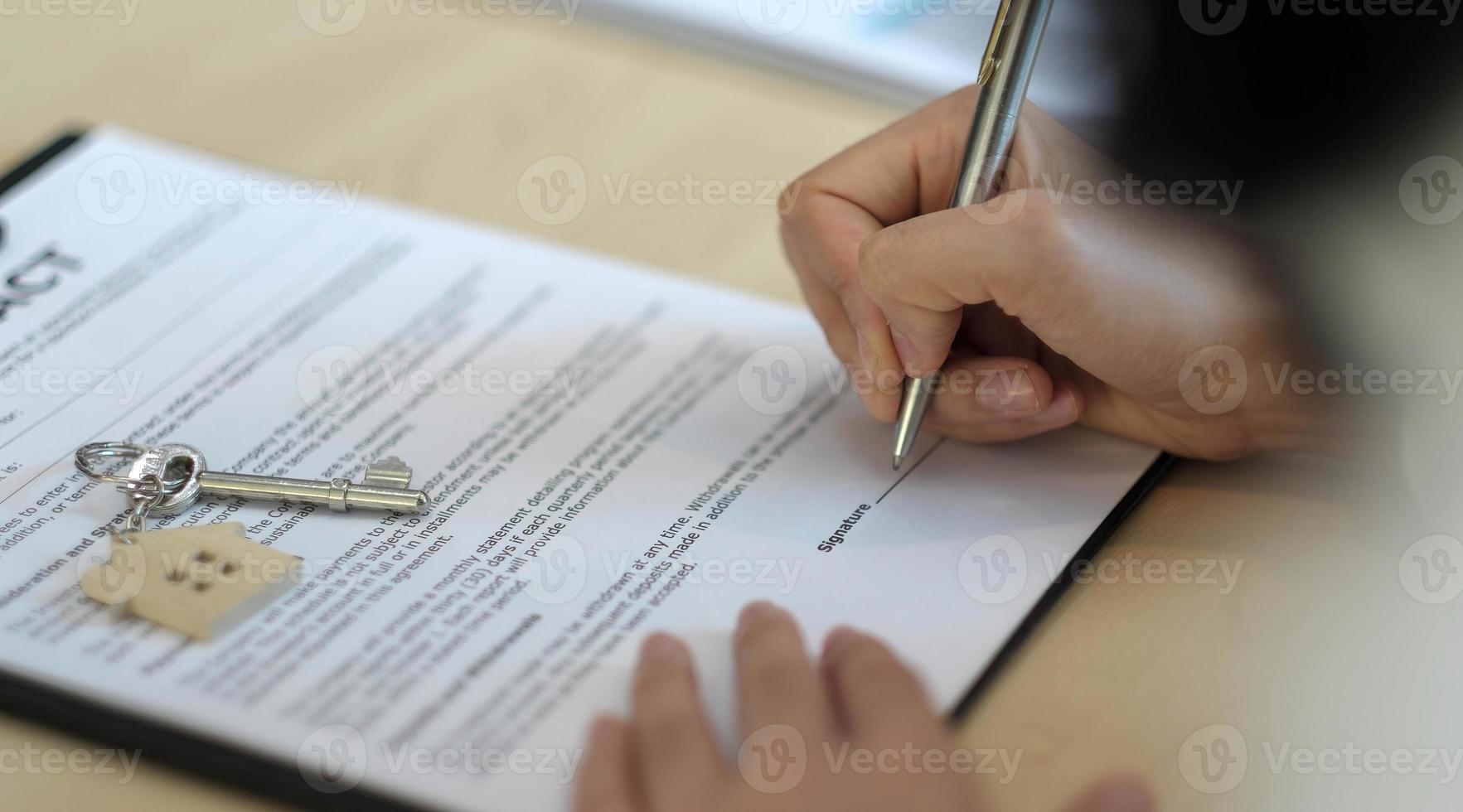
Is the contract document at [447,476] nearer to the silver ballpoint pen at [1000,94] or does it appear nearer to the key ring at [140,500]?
the key ring at [140,500]

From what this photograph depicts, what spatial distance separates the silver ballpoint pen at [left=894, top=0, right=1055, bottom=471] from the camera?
65cm

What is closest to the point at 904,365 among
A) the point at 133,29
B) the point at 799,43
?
the point at 799,43

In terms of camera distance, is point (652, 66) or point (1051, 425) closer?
point (1051, 425)

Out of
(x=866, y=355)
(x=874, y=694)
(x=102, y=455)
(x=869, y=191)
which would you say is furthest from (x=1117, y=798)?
(x=102, y=455)

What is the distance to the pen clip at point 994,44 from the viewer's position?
2.13ft

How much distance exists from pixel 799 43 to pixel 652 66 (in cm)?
14

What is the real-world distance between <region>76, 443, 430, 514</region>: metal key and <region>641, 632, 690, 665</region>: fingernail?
171 millimetres

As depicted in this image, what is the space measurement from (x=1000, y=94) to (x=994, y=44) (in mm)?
27

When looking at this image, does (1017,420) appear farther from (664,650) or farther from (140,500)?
(140,500)

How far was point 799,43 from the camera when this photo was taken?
3.72ft

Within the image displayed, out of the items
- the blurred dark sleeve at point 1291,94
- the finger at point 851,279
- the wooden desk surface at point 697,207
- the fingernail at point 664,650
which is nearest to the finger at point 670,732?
the fingernail at point 664,650

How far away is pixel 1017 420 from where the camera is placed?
2.38 ft

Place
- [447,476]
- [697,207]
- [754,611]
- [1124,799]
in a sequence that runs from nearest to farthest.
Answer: [1124,799], [754,611], [447,476], [697,207]

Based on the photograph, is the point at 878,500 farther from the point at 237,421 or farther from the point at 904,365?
the point at 237,421
